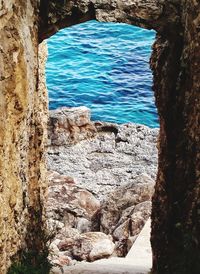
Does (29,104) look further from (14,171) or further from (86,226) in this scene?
(86,226)

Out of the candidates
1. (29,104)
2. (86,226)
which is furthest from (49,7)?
(86,226)

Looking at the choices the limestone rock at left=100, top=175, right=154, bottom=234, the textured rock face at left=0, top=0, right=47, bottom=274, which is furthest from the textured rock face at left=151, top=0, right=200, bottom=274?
the limestone rock at left=100, top=175, right=154, bottom=234

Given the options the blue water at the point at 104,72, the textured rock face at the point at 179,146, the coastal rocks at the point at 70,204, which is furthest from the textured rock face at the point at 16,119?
the blue water at the point at 104,72

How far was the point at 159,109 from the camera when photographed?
11.0 metres

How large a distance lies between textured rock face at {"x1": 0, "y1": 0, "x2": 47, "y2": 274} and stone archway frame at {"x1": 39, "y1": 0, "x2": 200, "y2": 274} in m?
0.76

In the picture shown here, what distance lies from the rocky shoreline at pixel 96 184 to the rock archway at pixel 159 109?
4771mm

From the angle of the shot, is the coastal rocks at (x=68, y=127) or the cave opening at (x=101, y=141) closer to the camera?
the cave opening at (x=101, y=141)

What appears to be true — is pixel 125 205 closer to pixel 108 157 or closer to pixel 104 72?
pixel 108 157

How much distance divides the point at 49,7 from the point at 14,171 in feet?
9.17

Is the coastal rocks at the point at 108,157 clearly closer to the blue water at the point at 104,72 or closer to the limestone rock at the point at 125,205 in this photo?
the limestone rock at the point at 125,205

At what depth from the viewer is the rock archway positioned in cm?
841

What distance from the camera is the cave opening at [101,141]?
745 inches

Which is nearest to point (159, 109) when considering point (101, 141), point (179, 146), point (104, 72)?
point (179, 146)

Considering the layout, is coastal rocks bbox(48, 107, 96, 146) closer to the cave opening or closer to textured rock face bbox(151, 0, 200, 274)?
the cave opening
